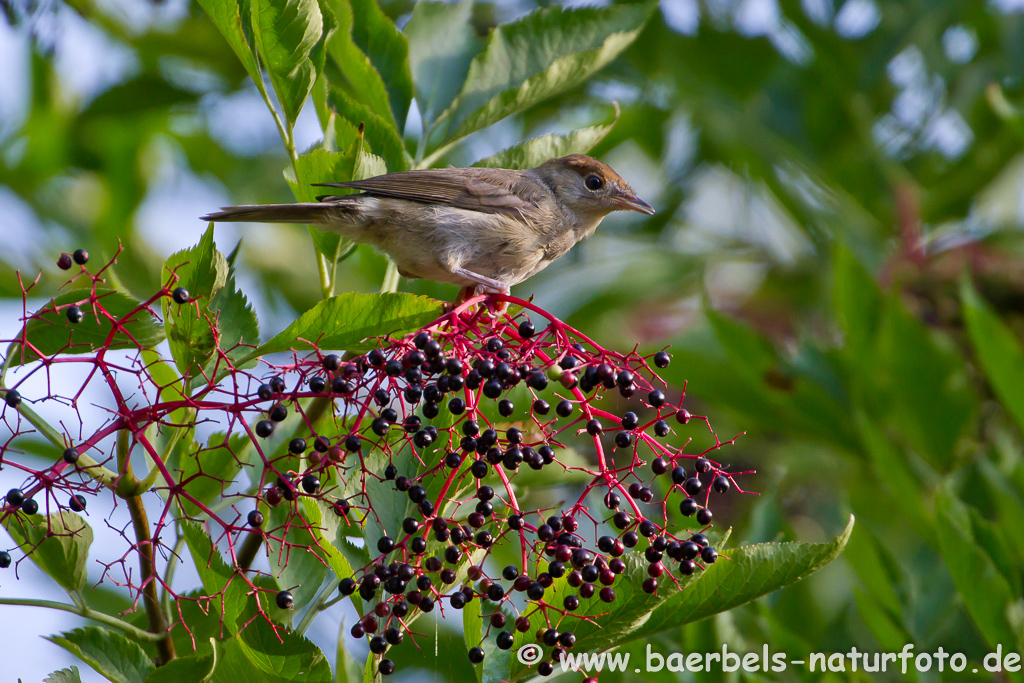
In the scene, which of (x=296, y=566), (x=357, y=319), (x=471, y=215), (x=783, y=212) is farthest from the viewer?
(x=783, y=212)

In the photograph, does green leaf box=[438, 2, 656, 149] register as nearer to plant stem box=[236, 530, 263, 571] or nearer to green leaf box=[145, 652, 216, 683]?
plant stem box=[236, 530, 263, 571]

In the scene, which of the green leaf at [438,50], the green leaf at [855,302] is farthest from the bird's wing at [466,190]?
the green leaf at [855,302]

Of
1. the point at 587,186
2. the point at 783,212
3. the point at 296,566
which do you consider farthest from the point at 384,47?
the point at 783,212

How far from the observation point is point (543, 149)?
3.09 metres

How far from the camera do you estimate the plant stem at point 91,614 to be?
7.09ft

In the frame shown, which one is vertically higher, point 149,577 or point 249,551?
point 249,551

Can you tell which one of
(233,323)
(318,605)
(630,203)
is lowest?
(318,605)

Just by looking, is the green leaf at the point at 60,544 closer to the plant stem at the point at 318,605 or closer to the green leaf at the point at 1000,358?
the plant stem at the point at 318,605

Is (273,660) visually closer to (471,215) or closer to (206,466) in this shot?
(206,466)

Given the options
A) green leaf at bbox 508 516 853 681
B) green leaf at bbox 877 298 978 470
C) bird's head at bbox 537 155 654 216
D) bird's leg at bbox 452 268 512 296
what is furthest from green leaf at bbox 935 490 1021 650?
bird's head at bbox 537 155 654 216

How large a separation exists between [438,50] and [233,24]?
91cm

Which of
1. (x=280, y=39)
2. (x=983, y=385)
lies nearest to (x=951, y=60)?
(x=983, y=385)

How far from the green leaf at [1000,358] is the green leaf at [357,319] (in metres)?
2.68

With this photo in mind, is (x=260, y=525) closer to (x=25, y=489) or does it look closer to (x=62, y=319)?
(x=25, y=489)
